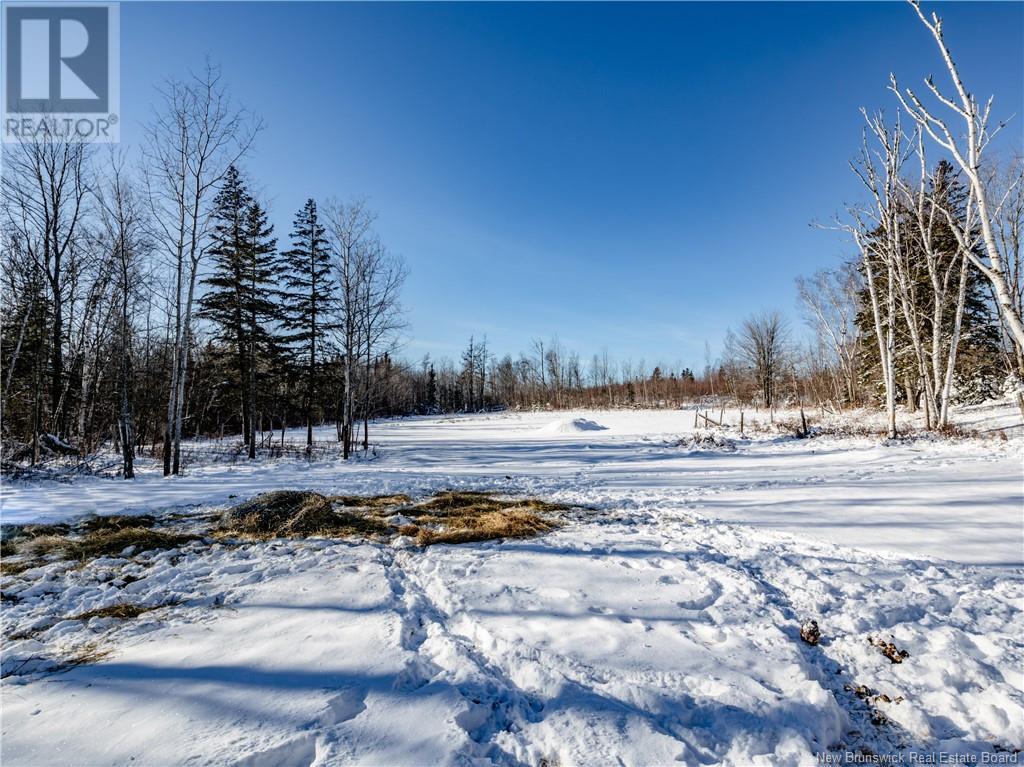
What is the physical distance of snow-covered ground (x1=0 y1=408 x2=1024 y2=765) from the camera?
6.68 ft

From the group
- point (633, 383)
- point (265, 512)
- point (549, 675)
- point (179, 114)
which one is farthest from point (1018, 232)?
point (633, 383)

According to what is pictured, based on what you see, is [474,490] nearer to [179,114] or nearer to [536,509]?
[536,509]

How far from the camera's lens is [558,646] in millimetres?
2803

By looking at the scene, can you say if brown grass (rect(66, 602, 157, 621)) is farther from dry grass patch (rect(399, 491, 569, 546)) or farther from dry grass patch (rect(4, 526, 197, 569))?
dry grass patch (rect(399, 491, 569, 546))

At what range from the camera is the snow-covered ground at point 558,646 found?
2.04 m

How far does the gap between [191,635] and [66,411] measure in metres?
18.0

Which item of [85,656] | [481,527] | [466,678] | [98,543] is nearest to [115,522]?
[98,543]

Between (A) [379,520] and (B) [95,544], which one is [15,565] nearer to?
(B) [95,544]

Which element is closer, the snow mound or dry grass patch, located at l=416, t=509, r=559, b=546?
dry grass patch, located at l=416, t=509, r=559, b=546

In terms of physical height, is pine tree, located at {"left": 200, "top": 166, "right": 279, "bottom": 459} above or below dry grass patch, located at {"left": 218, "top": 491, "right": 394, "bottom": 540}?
above

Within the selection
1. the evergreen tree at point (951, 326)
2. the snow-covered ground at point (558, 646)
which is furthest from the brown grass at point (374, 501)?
the evergreen tree at point (951, 326)

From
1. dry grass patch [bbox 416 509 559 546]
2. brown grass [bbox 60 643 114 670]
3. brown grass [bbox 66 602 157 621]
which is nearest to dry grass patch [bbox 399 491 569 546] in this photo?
dry grass patch [bbox 416 509 559 546]

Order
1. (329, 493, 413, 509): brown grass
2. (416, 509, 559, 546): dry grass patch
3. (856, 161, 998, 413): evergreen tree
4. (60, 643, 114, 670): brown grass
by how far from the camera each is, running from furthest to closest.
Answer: (856, 161, 998, 413): evergreen tree < (329, 493, 413, 509): brown grass < (416, 509, 559, 546): dry grass patch < (60, 643, 114, 670): brown grass

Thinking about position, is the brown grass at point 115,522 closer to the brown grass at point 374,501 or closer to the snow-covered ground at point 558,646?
the snow-covered ground at point 558,646
